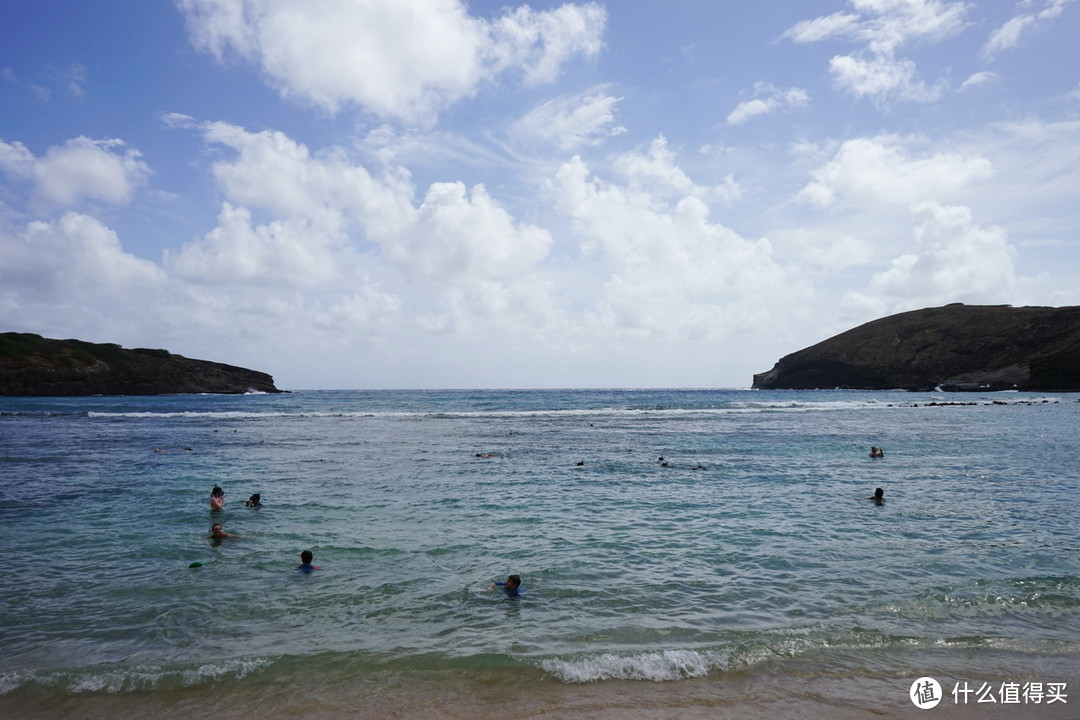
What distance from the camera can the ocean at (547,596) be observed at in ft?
26.8

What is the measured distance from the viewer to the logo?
7.77m

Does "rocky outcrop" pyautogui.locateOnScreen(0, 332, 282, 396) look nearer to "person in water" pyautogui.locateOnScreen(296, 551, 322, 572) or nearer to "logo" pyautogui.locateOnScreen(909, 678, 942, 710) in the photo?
"person in water" pyautogui.locateOnScreen(296, 551, 322, 572)

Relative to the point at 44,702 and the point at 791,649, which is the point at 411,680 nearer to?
the point at 44,702

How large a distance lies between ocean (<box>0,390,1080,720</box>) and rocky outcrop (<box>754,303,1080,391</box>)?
125 m

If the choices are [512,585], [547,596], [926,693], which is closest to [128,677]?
[512,585]

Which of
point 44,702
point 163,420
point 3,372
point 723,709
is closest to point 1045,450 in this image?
point 723,709

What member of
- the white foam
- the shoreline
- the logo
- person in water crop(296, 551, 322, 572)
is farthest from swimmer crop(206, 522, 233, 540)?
the logo

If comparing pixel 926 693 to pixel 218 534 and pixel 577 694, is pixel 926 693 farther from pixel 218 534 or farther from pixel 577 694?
pixel 218 534

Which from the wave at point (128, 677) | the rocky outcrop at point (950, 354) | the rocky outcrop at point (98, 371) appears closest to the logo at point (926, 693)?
the wave at point (128, 677)

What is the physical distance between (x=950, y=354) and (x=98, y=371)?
20904 cm

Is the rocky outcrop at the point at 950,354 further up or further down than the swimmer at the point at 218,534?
further up

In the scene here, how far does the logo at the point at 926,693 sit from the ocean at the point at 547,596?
1.4 inches

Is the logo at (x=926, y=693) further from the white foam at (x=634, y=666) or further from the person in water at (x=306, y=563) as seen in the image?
the person in water at (x=306, y=563)

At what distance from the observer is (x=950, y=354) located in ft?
484
